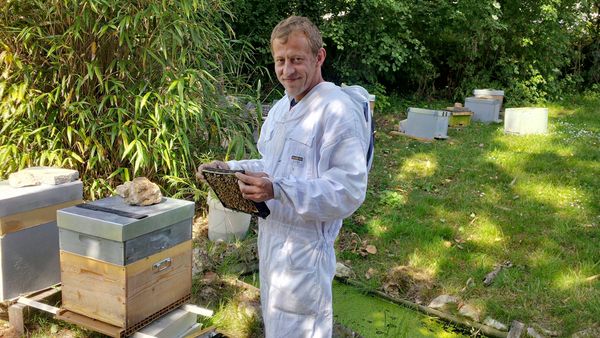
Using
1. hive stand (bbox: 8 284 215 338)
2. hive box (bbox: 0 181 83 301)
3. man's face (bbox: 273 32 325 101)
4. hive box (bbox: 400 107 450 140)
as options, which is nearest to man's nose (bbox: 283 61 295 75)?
man's face (bbox: 273 32 325 101)

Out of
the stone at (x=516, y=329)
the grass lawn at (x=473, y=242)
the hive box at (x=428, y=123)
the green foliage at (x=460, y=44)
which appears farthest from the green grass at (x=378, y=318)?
the green foliage at (x=460, y=44)

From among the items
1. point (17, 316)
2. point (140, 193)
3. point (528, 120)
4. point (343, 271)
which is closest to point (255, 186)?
point (140, 193)

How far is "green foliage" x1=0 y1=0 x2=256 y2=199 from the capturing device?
3.70 meters

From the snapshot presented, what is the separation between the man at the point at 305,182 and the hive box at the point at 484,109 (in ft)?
25.8

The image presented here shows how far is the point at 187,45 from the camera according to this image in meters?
4.13

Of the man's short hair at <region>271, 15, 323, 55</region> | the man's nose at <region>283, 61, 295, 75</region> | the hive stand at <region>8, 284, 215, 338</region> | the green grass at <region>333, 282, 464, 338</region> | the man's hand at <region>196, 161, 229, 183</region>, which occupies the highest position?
the man's short hair at <region>271, 15, 323, 55</region>

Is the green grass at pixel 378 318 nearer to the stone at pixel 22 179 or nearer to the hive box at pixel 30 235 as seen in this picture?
the hive box at pixel 30 235

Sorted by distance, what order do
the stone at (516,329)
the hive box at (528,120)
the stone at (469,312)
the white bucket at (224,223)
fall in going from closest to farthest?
the stone at (516,329)
the stone at (469,312)
the white bucket at (224,223)
the hive box at (528,120)

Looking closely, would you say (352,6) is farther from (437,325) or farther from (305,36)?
(305,36)

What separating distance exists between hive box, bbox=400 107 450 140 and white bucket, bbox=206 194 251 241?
4.40m

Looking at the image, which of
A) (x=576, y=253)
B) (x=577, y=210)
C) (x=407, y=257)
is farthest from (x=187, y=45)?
(x=577, y=210)

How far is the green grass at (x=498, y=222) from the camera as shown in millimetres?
3436

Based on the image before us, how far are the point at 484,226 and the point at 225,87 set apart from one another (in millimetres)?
2449

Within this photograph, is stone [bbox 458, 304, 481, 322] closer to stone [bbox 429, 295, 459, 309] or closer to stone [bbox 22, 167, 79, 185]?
stone [bbox 429, 295, 459, 309]
